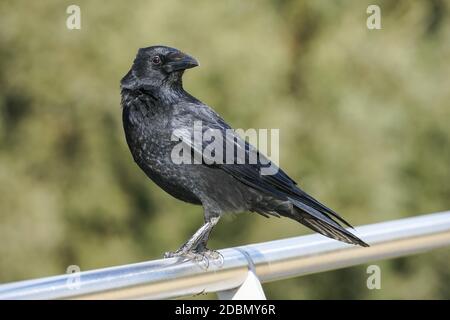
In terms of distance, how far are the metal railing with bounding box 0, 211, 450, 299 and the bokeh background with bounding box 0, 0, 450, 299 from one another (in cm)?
377

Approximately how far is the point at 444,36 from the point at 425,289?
6.77 ft

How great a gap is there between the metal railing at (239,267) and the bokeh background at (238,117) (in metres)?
3.77

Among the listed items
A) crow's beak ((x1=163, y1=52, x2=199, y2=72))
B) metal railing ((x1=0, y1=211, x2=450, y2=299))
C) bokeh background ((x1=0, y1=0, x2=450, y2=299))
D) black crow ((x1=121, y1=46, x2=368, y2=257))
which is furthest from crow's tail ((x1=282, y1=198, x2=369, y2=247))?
bokeh background ((x1=0, y1=0, x2=450, y2=299))

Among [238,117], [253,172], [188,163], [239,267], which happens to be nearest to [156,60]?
[188,163]

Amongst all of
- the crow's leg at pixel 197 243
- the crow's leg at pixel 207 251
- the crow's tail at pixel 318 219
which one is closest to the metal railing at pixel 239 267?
the crow's leg at pixel 207 251

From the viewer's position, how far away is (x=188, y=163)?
2.79m

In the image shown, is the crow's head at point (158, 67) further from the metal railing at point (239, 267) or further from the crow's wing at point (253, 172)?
the metal railing at point (239, 267)

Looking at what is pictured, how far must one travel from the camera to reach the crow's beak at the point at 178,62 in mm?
2955

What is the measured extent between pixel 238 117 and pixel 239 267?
4.16 m

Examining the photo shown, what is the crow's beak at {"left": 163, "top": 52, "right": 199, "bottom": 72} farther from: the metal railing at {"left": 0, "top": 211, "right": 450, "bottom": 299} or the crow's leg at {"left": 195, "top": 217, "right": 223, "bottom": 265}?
the metal railing at {"left": 0, "top": 211, "right": 450, "bottom": 299}

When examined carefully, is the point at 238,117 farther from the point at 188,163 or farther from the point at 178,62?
the point at 188,163

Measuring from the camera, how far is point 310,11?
21.7ft
